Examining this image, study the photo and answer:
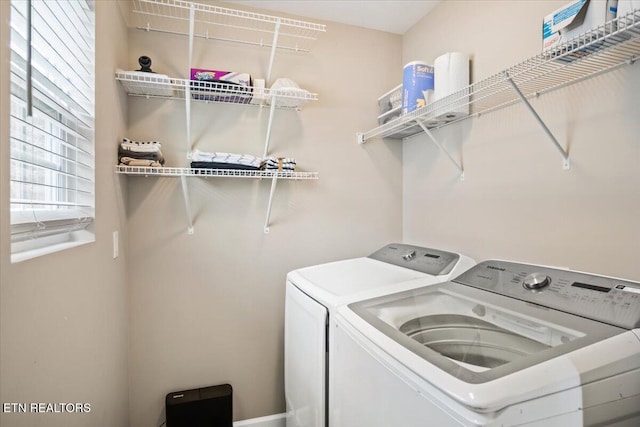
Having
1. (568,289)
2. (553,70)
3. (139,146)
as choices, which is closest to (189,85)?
(139,146)

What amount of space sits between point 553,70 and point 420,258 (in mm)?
1016

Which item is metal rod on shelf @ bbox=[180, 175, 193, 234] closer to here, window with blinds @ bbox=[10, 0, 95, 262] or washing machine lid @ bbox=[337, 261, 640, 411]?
window with blinds @ bbox=[10, 0, 95, 262]

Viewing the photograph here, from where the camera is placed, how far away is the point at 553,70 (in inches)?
50.9

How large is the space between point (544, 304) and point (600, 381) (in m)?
0.37

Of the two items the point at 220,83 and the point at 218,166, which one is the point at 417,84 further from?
the point at 218,166

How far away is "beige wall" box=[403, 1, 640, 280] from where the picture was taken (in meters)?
1.23

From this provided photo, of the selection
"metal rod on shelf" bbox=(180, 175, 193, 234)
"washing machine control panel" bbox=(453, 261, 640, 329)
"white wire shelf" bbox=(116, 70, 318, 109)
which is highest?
"white wire shelf" bbox=(116, 70, 318, 109)

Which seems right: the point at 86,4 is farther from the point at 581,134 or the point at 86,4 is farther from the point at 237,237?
the point at 581,134

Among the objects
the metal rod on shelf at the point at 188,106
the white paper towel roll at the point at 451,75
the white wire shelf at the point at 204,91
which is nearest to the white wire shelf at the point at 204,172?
the metal rod on shelf at the point at 188,106

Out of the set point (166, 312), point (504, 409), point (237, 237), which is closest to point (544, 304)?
point (504, 409)

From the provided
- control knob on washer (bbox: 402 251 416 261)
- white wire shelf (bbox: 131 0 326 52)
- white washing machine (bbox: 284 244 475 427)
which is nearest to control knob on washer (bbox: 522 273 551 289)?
white washing machine (bbox: 284 244 475 427)

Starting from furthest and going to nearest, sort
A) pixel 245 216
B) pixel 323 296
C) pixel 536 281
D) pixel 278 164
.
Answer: pixel 245 216, pixel 278 164, pixel 323 296, pixel 536 281

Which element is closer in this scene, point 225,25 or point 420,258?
point 420,258

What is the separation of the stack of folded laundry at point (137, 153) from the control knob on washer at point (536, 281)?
1.76m
